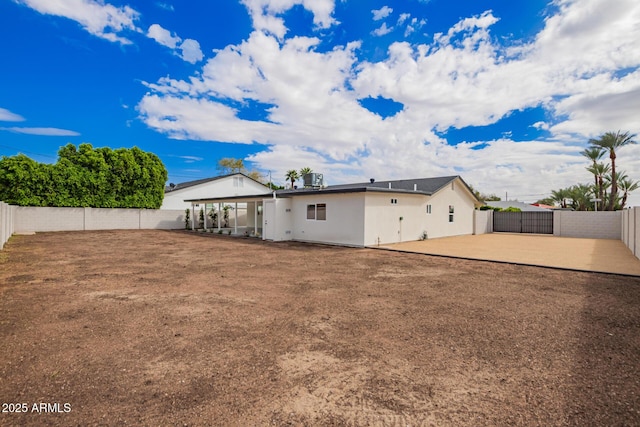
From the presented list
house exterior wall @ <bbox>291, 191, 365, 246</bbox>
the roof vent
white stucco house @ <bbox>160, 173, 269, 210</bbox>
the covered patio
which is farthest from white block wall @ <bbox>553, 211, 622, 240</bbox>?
white stucco house @ <bbox>160, 173, 269, 210</bbox>

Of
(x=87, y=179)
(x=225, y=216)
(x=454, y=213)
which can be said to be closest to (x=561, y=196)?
(x=454, y=213)

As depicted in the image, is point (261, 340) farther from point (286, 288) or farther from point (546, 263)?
point (546, 263)

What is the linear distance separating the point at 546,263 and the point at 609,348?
6839 mm

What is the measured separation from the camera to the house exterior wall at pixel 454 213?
17.6m

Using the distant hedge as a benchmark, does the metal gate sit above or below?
below

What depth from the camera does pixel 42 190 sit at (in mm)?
21734

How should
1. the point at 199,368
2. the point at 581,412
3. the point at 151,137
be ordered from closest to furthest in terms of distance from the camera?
the point at 581,412
the point at 199,368
the point at 151,137

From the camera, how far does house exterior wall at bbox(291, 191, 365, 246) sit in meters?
13.6

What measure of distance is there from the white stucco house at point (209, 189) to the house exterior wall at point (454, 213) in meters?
21.0

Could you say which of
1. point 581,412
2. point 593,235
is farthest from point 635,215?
point 581,412

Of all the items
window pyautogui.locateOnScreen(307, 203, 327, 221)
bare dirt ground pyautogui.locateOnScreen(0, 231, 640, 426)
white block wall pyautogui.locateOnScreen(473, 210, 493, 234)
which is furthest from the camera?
white block wall pyautogui.locateOnScreen(473, 210, 493, 234)

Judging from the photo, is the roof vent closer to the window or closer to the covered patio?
the window

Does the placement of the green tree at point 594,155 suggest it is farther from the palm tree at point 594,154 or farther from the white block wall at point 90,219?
the white block wall at point 90,219

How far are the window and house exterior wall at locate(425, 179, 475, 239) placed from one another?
6197mm
